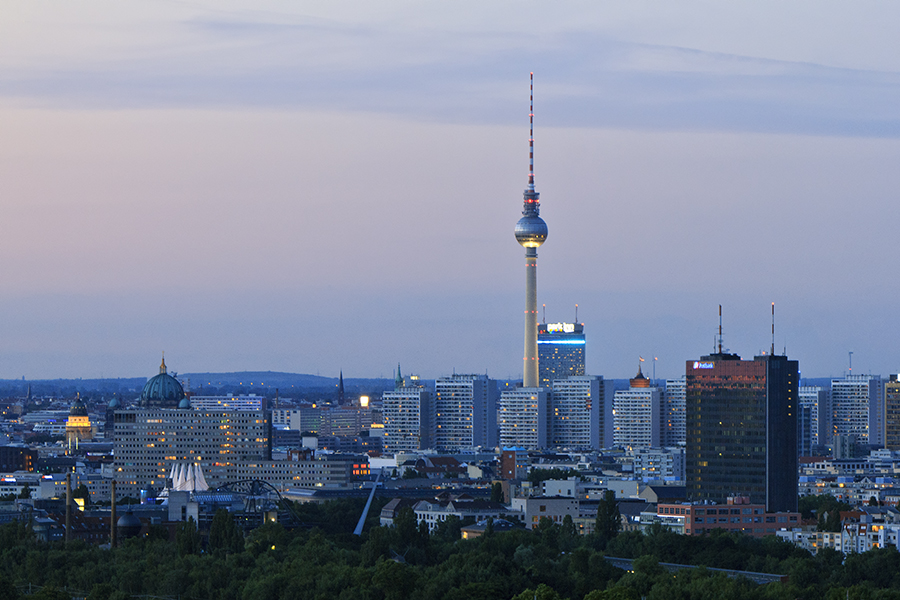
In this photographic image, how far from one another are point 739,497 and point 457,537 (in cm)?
2540

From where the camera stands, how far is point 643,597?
107250 millimetres

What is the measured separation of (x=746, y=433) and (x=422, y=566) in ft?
190

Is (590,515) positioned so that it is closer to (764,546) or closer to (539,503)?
(539,503)

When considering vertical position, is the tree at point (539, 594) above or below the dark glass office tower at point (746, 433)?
below

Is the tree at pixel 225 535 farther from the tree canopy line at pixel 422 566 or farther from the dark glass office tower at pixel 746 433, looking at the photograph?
the dark glass office tower at pixel 746 433

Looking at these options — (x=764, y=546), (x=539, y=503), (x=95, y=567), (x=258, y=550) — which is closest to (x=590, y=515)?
(x=539, y=503)

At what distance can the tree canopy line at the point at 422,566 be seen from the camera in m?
108

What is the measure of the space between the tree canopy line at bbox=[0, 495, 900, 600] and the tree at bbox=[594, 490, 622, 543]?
5.4 inches

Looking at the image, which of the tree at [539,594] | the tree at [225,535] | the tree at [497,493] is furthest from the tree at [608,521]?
the tree at [539,594]

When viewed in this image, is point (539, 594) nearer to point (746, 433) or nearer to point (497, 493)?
point (746, 433)

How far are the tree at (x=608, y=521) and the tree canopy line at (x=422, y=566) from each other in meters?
0.14

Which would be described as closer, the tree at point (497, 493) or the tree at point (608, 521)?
the tree at point (608, 521)

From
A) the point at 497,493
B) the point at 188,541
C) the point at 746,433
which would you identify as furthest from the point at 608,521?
the point at 497,493

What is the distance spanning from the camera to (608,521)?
150 m
